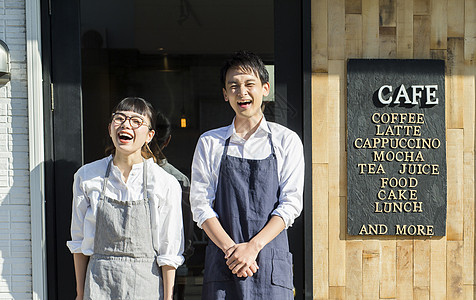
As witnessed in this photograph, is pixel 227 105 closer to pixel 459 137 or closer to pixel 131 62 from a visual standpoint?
pixel 131 62

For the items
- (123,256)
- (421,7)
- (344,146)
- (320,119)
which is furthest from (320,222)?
(421,7)

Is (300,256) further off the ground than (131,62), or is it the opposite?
(131,62)

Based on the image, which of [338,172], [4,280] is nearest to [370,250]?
[338,172]

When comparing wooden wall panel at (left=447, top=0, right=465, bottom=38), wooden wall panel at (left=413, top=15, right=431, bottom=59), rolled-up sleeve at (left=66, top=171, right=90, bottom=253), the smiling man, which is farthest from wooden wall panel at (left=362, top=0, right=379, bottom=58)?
rolled-up sleeve at (left=66, top=171, right=90, bottom=253)

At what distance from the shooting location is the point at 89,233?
2324 millimetres

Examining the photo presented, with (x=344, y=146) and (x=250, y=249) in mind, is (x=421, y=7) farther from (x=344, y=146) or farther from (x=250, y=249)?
(x=250, y=249)

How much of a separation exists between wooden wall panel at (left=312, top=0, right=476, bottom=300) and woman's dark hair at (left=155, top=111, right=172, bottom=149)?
95 cm

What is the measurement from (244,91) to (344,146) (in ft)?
3.11

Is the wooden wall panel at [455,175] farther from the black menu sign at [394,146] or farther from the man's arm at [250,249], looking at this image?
the man's arm at [250,249]

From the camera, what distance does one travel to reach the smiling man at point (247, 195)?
2.29m

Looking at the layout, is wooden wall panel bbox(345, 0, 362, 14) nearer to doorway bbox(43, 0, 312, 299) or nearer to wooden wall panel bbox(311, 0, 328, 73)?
wooden wall panel bbox(311, 0, 328, 73)

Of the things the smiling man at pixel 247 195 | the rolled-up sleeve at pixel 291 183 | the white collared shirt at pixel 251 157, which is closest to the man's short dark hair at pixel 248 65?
the smiling man at pixel 247 195

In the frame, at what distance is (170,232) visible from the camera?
7.62 feet

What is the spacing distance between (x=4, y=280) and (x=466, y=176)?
119 inches
